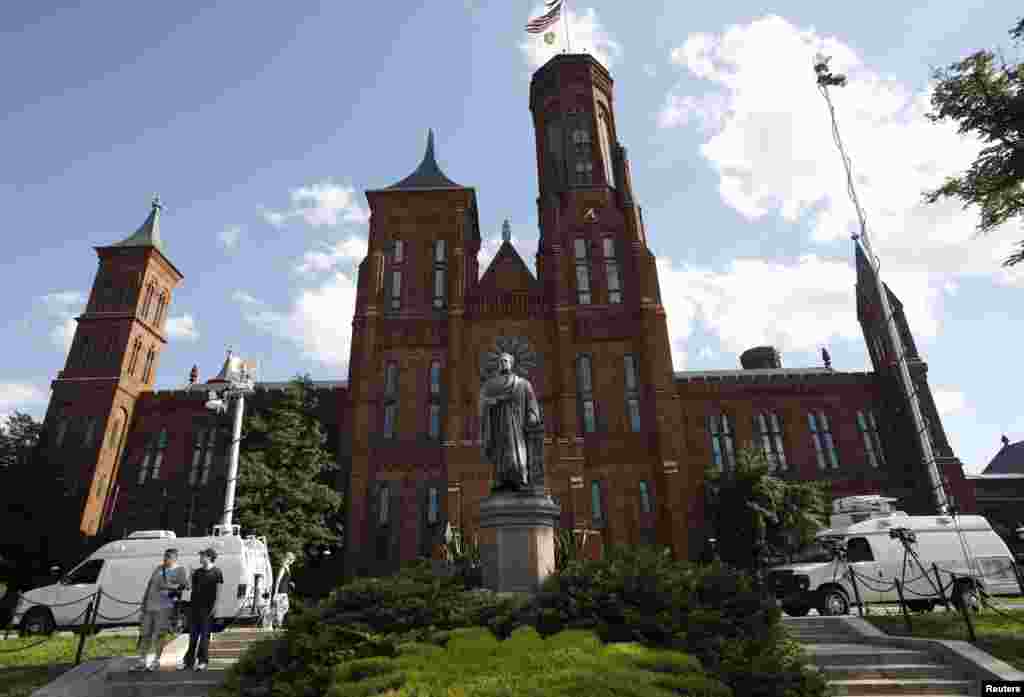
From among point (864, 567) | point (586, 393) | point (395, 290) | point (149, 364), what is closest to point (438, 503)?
point (586, 393)

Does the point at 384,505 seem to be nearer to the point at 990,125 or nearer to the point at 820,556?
the point at 820,556

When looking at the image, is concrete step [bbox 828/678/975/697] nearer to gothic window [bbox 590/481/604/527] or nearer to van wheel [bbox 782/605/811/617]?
van wheel [bbox 782/605/811/617]

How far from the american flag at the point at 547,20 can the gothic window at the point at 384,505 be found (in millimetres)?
23712

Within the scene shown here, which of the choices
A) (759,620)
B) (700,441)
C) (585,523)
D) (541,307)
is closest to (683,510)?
(585,523)

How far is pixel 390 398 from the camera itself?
3297 centimetres

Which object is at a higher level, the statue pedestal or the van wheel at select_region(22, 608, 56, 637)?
the statue pedestal

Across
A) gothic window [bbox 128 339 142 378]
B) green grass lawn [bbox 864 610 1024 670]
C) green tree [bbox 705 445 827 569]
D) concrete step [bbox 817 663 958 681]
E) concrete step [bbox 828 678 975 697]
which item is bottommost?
concrete step [bbox 828 678 975 697]

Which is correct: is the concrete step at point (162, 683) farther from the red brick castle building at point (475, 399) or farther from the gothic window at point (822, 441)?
the gothic window at point (822, 441)

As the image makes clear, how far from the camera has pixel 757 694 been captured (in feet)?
18.6

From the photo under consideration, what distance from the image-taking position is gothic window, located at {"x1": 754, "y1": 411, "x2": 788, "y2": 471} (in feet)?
118

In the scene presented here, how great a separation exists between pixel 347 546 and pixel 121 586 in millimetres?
12358

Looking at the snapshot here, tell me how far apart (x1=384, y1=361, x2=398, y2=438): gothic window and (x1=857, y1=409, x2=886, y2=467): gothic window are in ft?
91.1

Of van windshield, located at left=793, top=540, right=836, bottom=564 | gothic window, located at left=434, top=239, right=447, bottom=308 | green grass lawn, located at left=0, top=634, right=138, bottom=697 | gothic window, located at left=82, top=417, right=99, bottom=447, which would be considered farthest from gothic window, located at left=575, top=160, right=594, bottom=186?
green grass lawn, located at left=0, top=634, right=138, bottom=697

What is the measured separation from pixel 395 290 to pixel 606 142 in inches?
729
